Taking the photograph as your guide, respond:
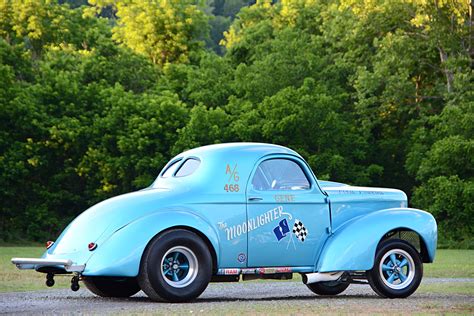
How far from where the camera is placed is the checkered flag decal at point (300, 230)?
50.2 feet

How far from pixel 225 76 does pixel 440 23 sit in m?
11.8

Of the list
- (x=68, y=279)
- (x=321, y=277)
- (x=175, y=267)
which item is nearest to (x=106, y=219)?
(x=175, y=267)

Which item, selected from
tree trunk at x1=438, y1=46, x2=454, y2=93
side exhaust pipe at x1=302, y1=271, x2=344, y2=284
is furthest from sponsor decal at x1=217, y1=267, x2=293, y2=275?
tree trunk at x1=438, y1=46, x2=454, y2=93

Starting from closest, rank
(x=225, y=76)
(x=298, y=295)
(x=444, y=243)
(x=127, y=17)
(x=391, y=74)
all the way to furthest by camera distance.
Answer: (x=298, y=295) < (x=444, y=243) < (x=391, y=74) < (x=225, y=76) < (x=127, y=17)

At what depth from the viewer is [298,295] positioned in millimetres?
16672

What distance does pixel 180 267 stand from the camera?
14.5 meters

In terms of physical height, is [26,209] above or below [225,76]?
below

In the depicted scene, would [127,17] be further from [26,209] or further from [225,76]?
[26,209]

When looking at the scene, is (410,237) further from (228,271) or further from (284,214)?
(228,271)

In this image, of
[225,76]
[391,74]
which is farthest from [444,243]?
[225,76]

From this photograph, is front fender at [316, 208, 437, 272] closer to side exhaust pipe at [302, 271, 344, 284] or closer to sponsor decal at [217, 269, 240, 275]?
side exhaust pipe at [302, 271, 344, 284]

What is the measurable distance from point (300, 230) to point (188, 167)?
1738 millimetres

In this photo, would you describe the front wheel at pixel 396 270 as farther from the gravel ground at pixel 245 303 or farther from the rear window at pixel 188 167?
the rear window at pixel 188 167

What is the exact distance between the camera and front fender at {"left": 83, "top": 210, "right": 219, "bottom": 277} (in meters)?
14.1
